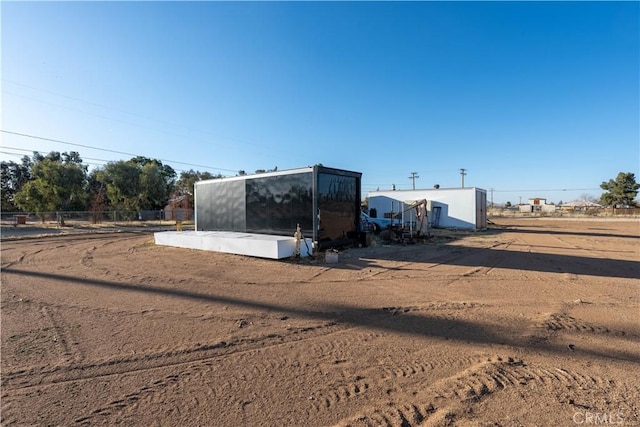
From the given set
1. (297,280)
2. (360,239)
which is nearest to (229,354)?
(297,280)

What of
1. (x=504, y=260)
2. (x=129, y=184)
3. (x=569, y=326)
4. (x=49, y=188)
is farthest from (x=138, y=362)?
(x=129, y=184)

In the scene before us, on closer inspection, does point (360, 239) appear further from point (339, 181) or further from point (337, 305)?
point (337, 305)

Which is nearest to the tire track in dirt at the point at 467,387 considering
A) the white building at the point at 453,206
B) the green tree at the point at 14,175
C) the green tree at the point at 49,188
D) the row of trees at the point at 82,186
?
the row of trees at the point at 82,186

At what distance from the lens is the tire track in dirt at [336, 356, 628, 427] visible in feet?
8.38

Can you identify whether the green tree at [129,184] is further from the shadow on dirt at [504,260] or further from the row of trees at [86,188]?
the shadow on dirt at [504,260]

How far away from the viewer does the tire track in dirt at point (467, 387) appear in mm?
2553

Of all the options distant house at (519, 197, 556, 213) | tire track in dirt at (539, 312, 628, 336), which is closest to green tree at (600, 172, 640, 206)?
distant house at (519, 197, 556, 213)

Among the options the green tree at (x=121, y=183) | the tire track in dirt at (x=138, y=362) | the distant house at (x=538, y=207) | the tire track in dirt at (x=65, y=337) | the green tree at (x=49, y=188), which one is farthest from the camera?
the distant house at (x=538, y=207)

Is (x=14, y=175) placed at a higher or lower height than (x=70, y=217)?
higher

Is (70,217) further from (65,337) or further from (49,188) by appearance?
(65,337)

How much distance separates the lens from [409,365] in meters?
3.41
